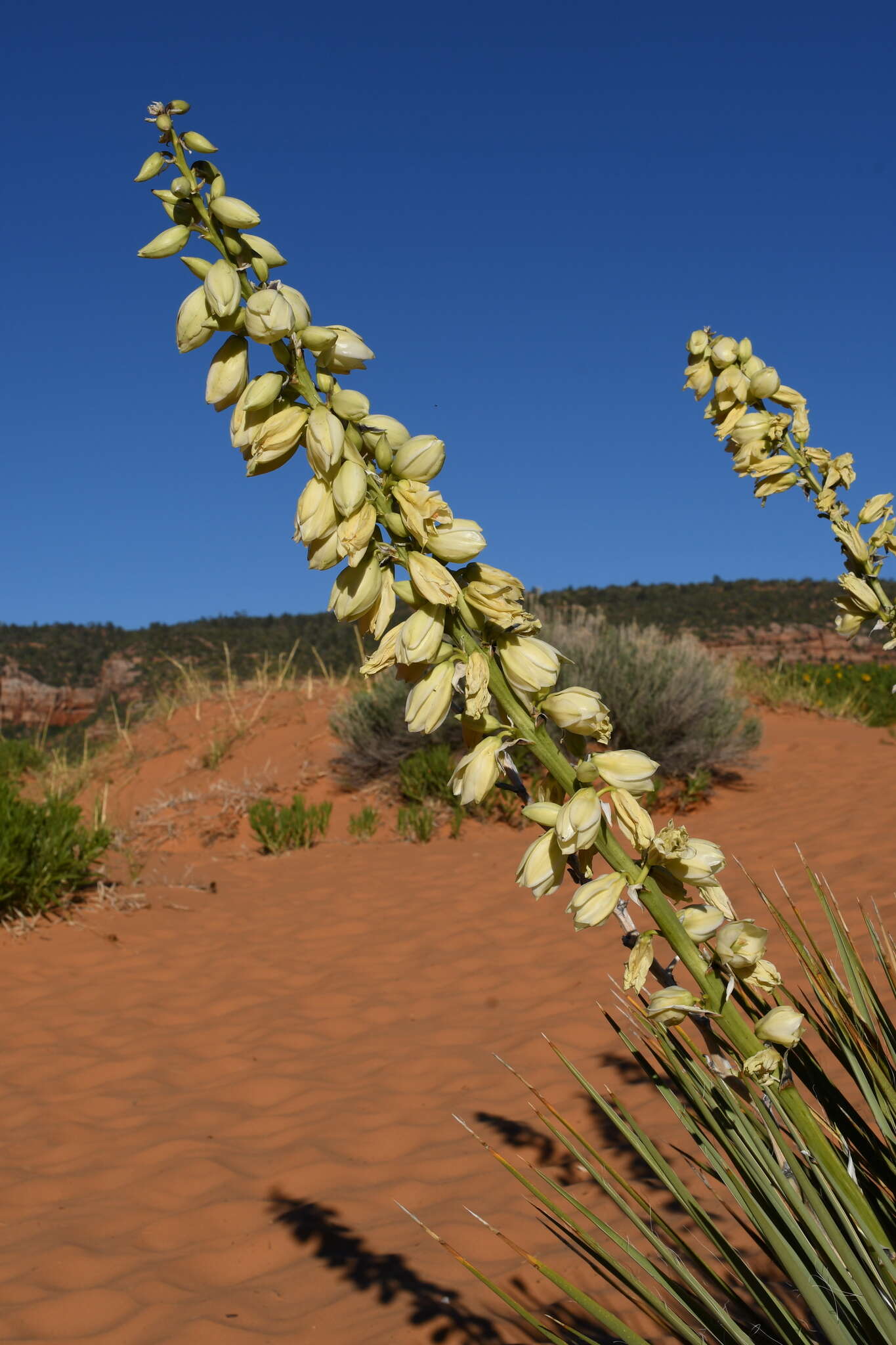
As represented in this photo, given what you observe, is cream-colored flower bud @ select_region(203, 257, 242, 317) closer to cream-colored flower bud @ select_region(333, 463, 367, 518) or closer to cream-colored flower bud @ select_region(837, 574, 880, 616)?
cream-colored flower bud @ select_region(333, 463, 367, 518)

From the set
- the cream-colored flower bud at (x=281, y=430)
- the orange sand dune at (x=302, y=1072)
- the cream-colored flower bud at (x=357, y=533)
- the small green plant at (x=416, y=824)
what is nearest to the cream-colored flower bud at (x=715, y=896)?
the cream-colored flower bud at (x=357, y=533)

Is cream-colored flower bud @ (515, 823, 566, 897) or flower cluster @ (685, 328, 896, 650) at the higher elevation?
flower cluster @ (685, 328, 896, 650)

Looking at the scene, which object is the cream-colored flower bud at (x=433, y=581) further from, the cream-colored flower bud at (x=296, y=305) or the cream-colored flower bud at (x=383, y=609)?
the cream-colored flower bud at (x=296, y=305)

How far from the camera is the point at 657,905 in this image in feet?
2.97

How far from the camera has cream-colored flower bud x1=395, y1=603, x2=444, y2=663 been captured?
3.11ft

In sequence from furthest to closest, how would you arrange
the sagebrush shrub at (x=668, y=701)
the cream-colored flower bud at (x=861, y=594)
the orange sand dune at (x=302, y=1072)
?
the sagebrush shrub at (x=668, y=701) → the orange sand dune at (x=302, y=1072) → the cream-colored flower bud at (x=861, y=594)

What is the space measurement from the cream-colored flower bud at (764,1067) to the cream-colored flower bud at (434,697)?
420mm

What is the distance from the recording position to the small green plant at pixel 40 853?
5367 mm

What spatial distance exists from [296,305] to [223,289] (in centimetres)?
7

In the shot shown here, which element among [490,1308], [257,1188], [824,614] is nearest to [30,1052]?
[257,1188]

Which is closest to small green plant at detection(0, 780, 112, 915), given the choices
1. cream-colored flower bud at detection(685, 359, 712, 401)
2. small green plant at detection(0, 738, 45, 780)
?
cream-colored flower bud at detection(685, 359, 712, 401)

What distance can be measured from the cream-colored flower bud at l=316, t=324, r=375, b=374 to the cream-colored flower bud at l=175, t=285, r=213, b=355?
4.8 inches

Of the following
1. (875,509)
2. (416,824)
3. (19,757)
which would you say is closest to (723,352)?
(875,509)

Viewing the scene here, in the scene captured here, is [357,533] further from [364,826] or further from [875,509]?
[364,826]
